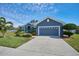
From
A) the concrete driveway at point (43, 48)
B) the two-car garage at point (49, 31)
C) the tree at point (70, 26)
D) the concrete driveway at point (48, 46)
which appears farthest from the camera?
the two-car garage at point (49, 31)

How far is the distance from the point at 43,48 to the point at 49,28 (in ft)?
4.15

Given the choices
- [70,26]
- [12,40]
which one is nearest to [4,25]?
[12,40]

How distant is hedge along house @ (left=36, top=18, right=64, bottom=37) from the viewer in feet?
30.1

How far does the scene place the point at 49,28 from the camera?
30.9ft

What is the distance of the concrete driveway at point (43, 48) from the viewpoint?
26.2 ft

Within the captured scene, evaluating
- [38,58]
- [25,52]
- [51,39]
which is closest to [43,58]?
[38,58]

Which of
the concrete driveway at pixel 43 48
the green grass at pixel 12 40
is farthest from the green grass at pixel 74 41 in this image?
the green grass at pixel 12 40

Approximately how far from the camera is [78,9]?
8422 millimetres

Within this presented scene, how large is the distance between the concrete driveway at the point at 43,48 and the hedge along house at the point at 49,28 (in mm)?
255

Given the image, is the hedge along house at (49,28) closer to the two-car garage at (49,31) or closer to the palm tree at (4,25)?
the two-car garage at (49,31)

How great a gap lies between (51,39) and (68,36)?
0.80 meters

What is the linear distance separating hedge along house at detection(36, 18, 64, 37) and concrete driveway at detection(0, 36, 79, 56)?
0.26m

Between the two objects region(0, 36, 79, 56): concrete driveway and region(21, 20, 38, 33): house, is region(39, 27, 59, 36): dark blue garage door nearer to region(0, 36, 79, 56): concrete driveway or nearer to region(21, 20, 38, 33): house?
region(0, 36, 79, 56): concrete driveway

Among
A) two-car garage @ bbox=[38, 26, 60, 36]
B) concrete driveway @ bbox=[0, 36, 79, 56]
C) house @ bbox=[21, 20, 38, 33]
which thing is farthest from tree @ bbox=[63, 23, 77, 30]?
house @ bbox=[21, 20, 38, 33]
